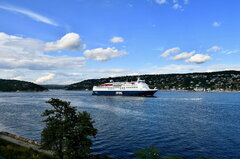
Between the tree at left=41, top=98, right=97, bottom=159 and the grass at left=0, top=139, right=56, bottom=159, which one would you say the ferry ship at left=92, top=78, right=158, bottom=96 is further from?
the tree at left=41, top=98, right=97, bottom=159

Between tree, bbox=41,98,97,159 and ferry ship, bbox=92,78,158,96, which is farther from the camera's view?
ferry ship, bbox=92,78,158,96

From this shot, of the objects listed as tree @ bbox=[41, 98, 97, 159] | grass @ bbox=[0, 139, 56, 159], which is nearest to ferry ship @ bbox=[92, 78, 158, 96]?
grass @ bbox=[0, 139, 56, 159]

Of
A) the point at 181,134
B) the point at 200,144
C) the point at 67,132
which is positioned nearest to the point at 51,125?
the point at 67,132

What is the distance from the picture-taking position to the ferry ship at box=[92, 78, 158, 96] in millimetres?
125812

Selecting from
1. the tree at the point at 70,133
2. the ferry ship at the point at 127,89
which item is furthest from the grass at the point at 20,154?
the ferry ship at the point at 127,89

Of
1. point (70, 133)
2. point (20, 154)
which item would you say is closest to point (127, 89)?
point (20, 154)

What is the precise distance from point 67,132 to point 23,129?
27.2 meters

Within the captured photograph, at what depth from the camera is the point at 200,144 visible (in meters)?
28.2

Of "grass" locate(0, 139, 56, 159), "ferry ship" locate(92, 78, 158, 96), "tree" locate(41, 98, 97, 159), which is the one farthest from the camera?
"ferry ship" locate(92, 78, 158, 96)

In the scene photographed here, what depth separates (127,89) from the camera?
133625 mm

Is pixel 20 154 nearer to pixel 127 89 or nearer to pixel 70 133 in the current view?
pixel 70 133

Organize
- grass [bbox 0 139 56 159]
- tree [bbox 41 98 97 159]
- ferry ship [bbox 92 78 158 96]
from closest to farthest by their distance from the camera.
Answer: tree [bbox 41 98 97 159]
grass [bbox 0 139 56 159]
ferry ship [bbox 92 78 158 96]

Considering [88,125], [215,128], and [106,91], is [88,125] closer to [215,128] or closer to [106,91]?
[215,128]

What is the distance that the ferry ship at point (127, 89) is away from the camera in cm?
12581
